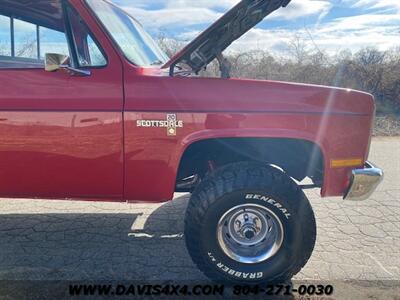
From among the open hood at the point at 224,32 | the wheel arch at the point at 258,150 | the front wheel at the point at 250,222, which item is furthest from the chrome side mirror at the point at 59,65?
the front wheel at the point at 250,222

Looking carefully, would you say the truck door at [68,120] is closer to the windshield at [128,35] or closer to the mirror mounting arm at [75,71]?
the mirror mounting arm at [75,71]

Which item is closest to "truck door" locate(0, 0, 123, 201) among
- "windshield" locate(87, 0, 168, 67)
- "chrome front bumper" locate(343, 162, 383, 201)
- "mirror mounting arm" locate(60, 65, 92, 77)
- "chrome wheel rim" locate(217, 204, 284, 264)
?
"mirror mounting arm" locate(60, 65, 92, 77)

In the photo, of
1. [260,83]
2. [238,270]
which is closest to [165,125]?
[260,83]

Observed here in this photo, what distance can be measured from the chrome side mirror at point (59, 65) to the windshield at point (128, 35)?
1.24 ft

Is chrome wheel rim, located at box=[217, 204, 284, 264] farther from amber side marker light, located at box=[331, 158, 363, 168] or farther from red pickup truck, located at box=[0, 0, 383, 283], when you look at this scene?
amber side marker light, located at box=[331, 158, 363, 168]

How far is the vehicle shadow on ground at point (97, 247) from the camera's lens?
3.09 metres

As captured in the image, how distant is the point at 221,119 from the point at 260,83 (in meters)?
0.39

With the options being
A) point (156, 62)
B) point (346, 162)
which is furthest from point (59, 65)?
point (346, 162)

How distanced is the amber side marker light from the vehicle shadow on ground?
1.30 m

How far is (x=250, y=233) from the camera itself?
2932mm

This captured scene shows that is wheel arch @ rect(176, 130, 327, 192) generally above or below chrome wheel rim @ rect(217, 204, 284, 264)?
above

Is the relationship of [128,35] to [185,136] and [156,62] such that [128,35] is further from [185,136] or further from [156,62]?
[185,136]

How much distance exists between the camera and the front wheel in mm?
2777

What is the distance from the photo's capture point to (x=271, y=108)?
2.79 m
